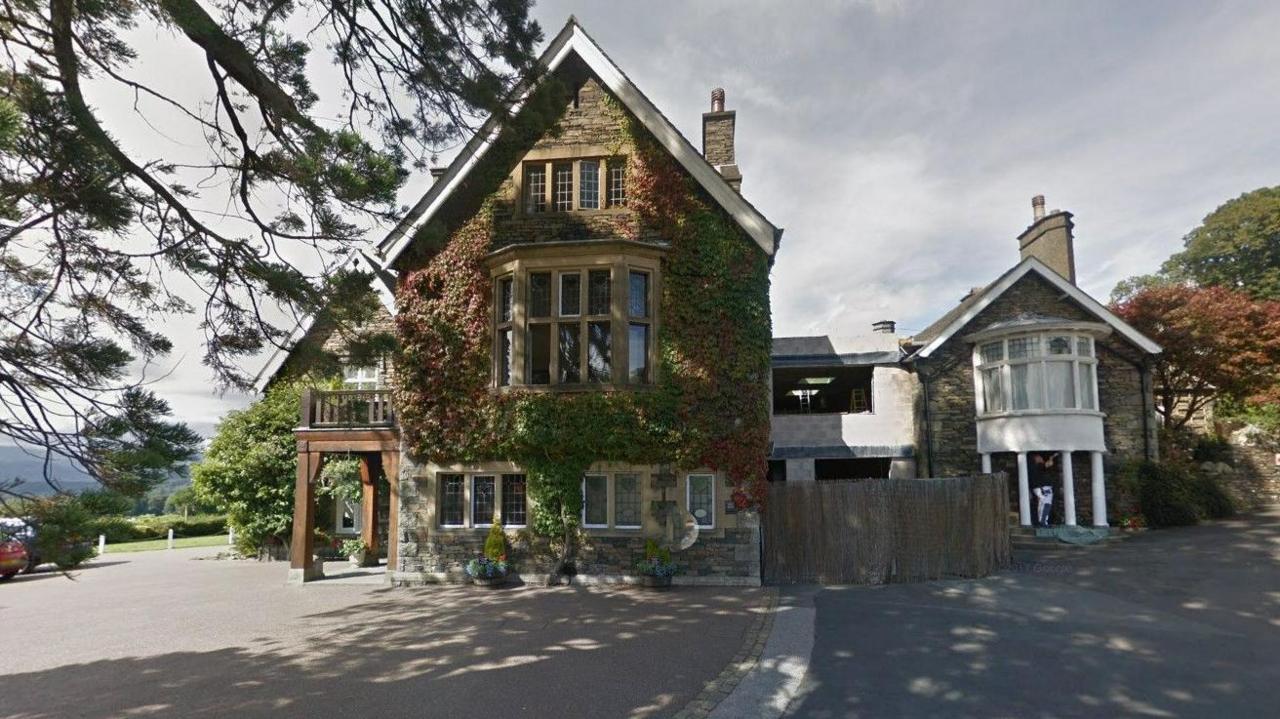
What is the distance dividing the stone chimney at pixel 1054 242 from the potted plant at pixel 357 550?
2260 centimetres

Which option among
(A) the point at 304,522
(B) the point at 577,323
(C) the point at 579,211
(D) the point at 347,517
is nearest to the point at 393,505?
(A) the point at 304,522

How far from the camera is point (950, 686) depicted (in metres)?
6.74

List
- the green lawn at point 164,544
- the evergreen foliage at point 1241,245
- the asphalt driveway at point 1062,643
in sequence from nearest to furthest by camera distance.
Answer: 1. the asphalt driveway at point 1062,643
2. the green lawn at point 164,544
3. the evergreen foliage at point 1241,245

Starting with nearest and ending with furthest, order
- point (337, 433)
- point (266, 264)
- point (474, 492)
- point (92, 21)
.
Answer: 1. point (92, 21)
2. point (266, 264)
3. point (474, 492)
4. point (337, 433)

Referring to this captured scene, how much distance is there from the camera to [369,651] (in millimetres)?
8422

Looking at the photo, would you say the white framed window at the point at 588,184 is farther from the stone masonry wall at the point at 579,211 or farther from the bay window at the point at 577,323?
the bay window at the point at 577,323

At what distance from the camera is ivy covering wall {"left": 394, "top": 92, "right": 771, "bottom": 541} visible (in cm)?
1239

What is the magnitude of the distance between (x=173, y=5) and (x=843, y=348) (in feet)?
59.7

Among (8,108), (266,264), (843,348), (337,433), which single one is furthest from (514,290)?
(843,348)

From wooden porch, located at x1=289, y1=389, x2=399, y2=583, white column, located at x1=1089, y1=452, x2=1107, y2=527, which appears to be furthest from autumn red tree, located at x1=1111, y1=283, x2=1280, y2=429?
wooden porch, located at x1=289, y1=389, x2=399, y2=583

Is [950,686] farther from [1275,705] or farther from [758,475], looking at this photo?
[758,475]

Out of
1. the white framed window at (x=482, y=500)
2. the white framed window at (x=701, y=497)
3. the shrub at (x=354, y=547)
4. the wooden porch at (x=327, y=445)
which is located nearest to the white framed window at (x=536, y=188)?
the wooden porch at (x=327, y=445)

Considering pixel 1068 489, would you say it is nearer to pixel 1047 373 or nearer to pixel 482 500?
pixel 1047 373

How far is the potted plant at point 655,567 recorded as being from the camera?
39.0 feet
